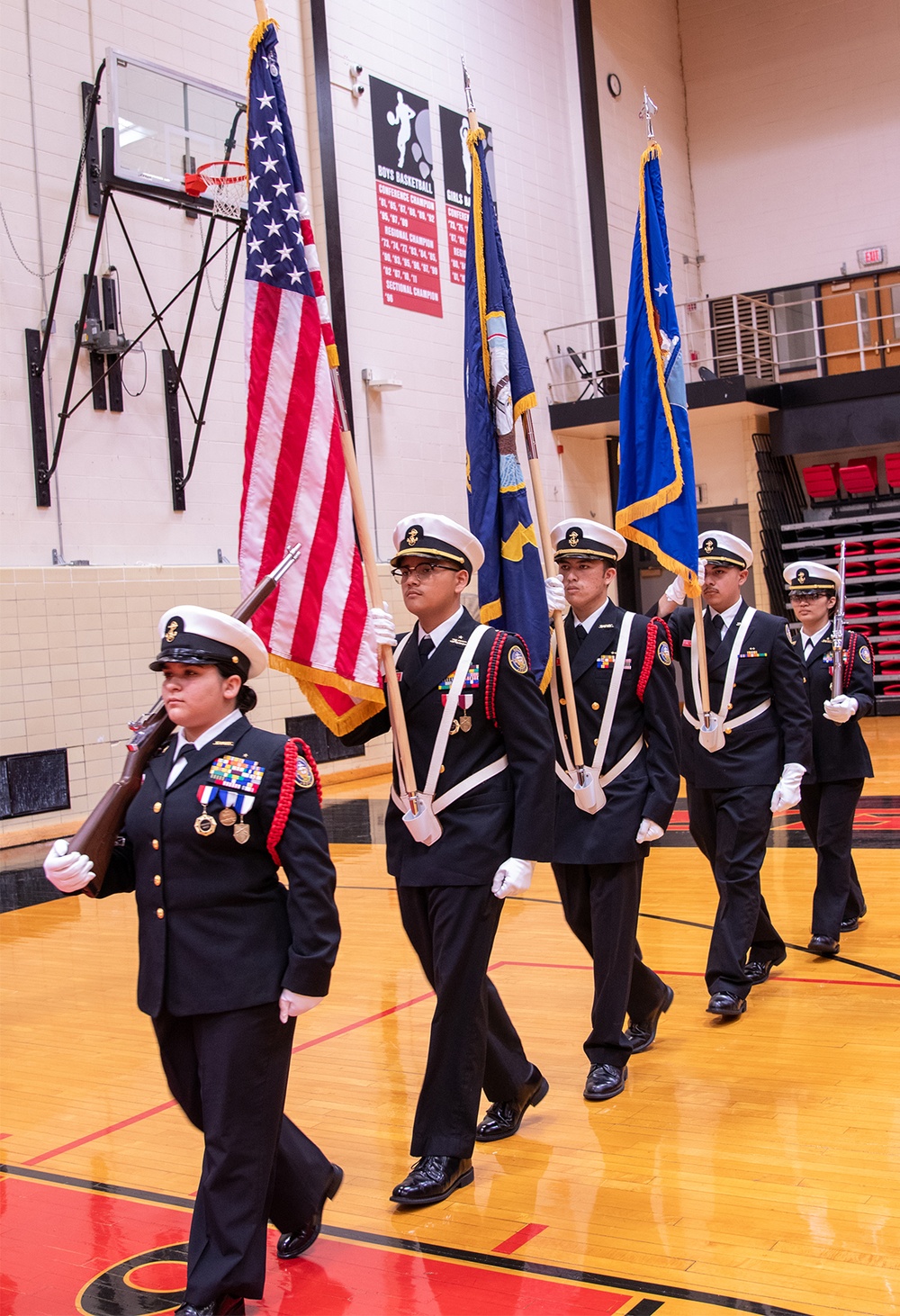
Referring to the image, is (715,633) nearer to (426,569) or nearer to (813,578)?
(813,578)

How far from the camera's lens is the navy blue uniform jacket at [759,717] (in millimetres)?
5145

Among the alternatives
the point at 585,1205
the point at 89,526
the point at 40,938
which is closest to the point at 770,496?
the point at 89,526

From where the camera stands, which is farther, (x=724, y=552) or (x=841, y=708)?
(x=841, y=708)

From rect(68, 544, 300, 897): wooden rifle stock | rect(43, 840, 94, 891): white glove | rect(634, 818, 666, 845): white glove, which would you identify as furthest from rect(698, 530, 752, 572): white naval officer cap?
rect(43, 840, 94, 891): white glove

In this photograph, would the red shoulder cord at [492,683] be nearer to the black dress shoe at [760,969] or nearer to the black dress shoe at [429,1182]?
the black dress shoe at [429,1182]

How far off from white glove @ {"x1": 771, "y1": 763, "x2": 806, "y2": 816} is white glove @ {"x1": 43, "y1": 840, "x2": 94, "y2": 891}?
300 cm

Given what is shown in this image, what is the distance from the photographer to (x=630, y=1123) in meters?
3.96

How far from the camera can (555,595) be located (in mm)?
4277

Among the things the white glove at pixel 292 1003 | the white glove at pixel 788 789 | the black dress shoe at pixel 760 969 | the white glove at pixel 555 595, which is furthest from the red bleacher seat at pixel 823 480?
the white glove at pixel 292 1003

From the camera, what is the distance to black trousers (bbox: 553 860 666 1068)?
421cm

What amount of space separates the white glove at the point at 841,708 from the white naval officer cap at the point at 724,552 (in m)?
0.96

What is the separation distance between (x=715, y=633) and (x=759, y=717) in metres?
0.38

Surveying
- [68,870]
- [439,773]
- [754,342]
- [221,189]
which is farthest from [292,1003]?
[754,342]

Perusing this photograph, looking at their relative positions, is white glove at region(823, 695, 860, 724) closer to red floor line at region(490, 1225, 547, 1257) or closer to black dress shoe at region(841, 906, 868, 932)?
black dress shoe at region(841, 906, 868, 932)
